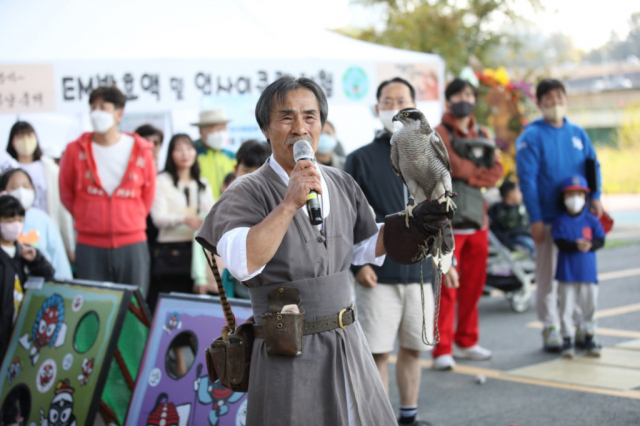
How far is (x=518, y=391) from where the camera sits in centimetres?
521

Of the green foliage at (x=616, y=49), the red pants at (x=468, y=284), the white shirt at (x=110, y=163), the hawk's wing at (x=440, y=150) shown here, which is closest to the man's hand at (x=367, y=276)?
the hawk's wing at (x=440, y=150)

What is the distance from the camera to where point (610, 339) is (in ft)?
21.5

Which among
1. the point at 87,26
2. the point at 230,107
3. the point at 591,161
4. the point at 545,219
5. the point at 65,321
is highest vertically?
the point at 87,26

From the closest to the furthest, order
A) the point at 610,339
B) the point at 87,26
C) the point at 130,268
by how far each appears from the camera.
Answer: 1. the point at 130,268
2. the point at 610,339
3. the point at 87,26

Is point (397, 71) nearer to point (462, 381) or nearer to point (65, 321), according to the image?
point (462, 381)

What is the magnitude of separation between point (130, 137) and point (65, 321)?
1715 millimetres

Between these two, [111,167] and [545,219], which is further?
[545,219]

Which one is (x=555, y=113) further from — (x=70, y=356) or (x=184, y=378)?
(x=70, y=356)

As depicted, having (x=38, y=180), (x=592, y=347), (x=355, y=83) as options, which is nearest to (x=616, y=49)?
(x=355, y=83)

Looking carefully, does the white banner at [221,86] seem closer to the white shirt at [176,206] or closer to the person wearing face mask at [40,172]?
the person wearing face mask at [40,172]

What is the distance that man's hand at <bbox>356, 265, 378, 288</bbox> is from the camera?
4.29m

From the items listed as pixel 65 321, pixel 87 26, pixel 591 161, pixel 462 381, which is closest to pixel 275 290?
pixel 65 321

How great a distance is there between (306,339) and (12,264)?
9.56ft

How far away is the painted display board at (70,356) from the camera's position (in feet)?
13.6
